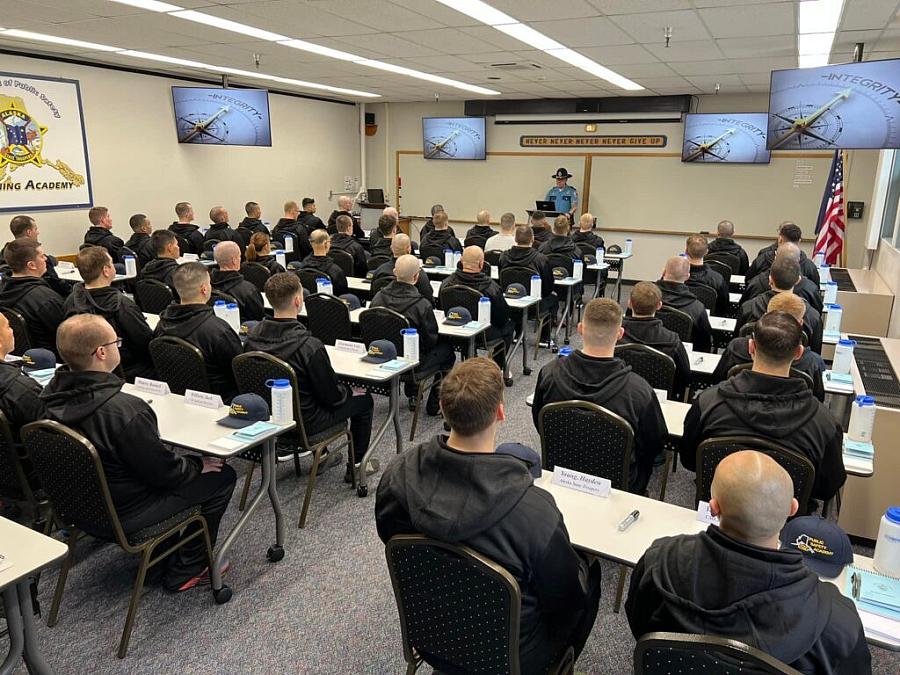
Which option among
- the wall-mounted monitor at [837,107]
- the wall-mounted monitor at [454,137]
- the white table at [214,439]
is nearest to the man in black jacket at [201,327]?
the white table at [214,439]

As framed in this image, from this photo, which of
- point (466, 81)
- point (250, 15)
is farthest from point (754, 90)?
point (250, 15)

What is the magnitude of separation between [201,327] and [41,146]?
19.4 feet

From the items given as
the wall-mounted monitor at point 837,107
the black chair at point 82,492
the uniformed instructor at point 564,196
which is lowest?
the black chair at point 82,492

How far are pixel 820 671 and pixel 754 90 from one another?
408 inches

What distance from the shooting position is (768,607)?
4.44ft

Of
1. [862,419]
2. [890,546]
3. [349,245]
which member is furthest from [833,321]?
[349,245]

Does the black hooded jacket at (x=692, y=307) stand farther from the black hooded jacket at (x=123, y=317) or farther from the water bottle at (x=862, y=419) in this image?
the black hooded jacket at (x=123, y=317)

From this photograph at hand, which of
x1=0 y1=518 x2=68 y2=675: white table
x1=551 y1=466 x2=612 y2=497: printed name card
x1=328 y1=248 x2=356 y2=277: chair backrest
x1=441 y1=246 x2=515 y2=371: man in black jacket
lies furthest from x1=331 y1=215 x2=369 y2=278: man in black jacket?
x1=0 y1=518 x2=68 y2=675: white table

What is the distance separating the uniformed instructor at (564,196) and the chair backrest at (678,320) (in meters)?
7.31

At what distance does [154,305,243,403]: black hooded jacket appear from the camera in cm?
365

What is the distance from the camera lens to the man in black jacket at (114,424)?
95.5 inches

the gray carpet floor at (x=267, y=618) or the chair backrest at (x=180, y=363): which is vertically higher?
the chair backrest at (x=180, y=363)

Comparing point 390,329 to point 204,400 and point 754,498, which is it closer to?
point 204,400

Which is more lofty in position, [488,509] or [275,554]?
[488,509]
